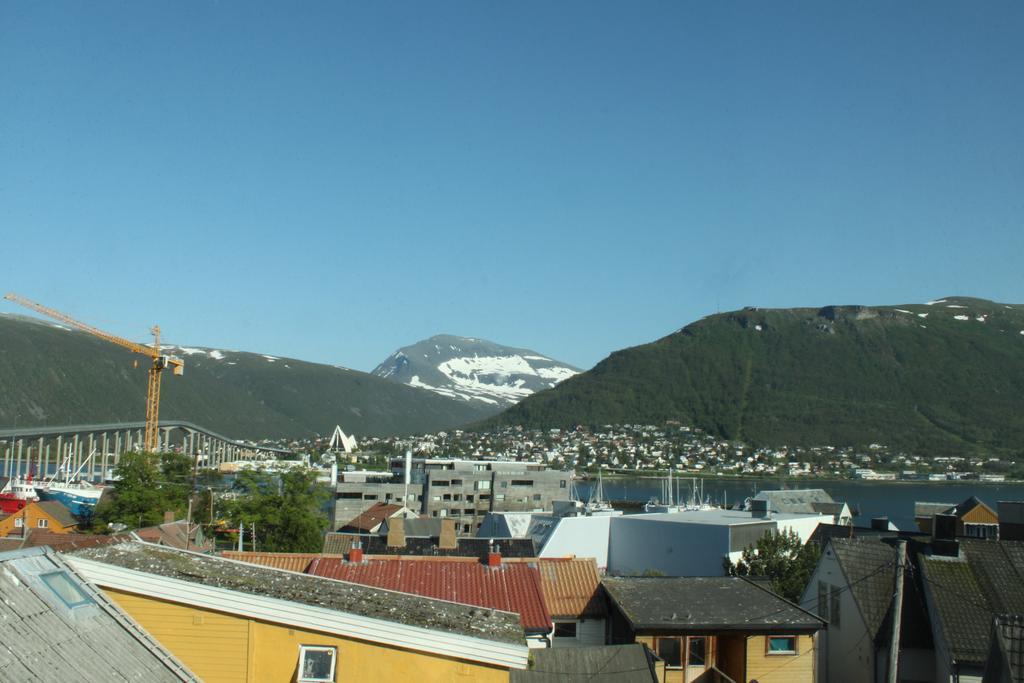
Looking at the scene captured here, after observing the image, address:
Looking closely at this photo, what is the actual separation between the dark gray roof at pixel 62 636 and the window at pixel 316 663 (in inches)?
64.7

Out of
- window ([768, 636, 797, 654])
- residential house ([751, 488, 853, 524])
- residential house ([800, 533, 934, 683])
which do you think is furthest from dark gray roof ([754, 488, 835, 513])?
window ([768, 636, 797, 654])

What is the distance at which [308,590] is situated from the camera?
8.45m

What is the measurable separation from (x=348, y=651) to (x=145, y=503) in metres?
36.8

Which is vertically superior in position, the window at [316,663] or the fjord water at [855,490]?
the window at [316,663]

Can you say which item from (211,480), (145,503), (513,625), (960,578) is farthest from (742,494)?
(513,625)

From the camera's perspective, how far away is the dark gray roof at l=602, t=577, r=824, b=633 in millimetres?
15141

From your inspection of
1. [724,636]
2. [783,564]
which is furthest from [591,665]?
[783,564]

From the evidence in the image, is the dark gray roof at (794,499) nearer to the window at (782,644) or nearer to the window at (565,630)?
the window at (565,630)

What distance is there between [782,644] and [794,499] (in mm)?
59076

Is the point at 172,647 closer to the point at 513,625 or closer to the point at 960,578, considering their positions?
the point at 513,625

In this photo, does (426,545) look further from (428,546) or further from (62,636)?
(62,636)

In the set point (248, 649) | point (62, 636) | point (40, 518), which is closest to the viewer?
point (62, 636)

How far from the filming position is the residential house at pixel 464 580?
15258 mm

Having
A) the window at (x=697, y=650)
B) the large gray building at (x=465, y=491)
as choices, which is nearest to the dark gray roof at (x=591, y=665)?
the window at (x=697, y=650)
